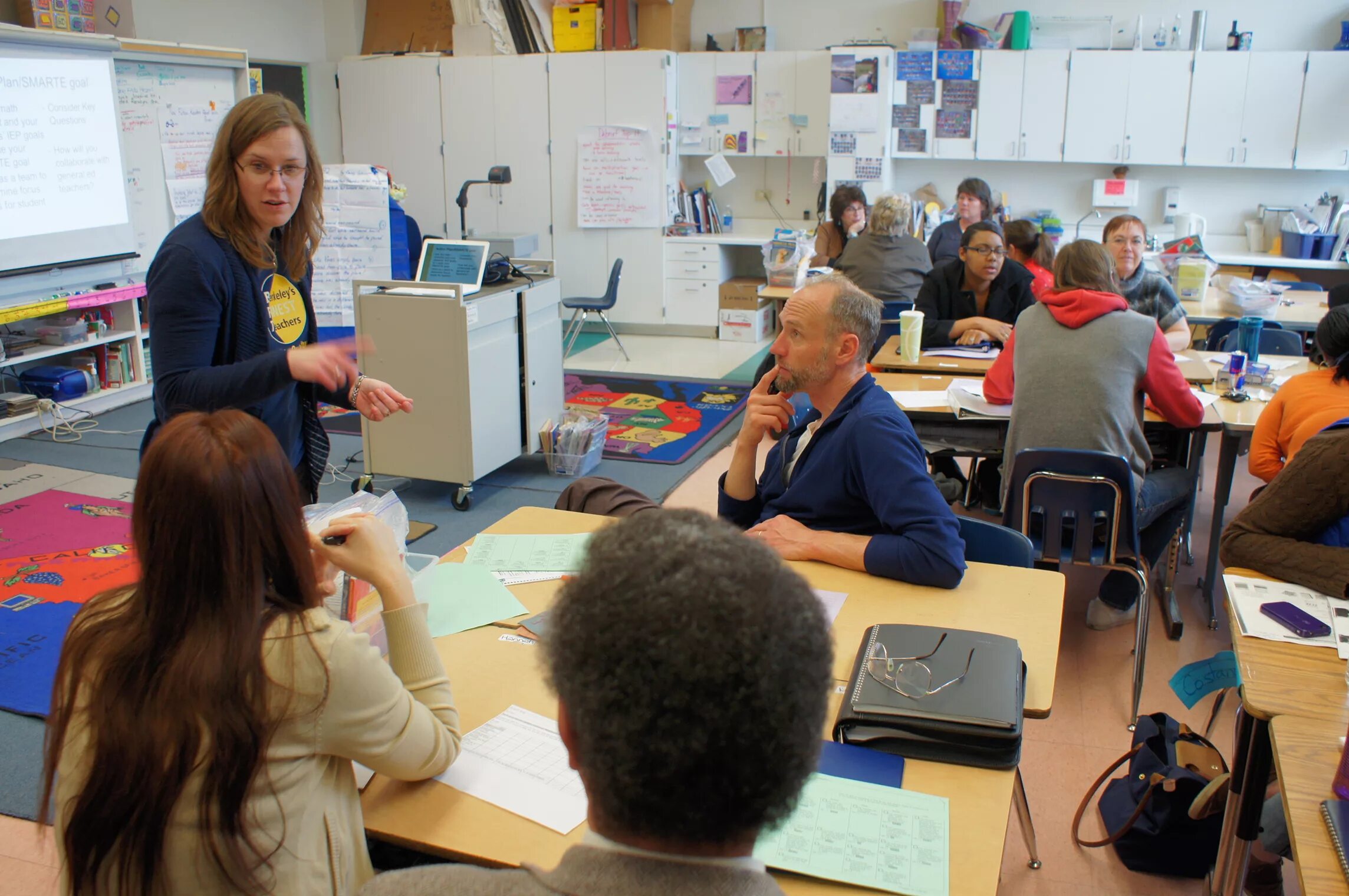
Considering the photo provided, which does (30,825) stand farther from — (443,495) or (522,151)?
(522,151)

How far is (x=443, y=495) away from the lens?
15.5 ft

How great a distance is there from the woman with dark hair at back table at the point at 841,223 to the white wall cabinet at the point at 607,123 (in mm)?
1822

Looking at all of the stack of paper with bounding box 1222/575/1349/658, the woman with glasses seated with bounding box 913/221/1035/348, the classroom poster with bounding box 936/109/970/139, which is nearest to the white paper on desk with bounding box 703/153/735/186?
the classroom poster with bounding box 936/109/970/139

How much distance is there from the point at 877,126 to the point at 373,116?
4030 mm

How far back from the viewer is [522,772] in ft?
4.66

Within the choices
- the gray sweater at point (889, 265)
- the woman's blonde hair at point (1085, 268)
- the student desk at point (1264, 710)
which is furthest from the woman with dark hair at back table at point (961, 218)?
the student desk at point (1264, 710)

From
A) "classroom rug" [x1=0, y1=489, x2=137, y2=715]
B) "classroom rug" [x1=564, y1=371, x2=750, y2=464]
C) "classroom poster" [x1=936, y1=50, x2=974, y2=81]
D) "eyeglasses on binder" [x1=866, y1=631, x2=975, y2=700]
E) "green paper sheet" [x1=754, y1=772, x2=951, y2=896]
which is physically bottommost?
"classroom rug" [x1=0, y1=489, x2=137, y2=715]

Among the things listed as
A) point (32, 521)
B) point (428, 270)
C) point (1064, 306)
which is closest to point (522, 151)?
point (428, 270)

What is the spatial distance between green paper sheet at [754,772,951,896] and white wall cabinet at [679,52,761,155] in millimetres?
7130

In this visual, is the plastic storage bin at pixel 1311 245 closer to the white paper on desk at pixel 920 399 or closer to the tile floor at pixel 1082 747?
the tile floor at pixel 1082 747

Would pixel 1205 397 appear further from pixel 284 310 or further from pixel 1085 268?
pixel 284 310

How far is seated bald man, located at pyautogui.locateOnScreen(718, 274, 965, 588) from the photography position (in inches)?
79.2

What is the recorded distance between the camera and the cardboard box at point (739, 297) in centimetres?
797

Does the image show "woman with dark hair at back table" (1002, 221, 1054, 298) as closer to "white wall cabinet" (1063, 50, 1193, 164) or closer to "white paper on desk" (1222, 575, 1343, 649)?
"white paper on desk" (1222, 575, 1343, 649)
